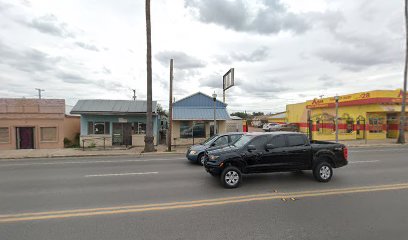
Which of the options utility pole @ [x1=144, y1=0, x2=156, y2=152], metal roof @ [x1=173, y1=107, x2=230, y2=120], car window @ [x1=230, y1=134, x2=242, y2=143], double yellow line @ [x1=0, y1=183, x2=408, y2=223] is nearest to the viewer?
double yellow line @ [x1=0, y1=183, x2=408, y2=223]

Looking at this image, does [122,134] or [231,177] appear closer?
[231,177]

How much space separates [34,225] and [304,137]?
7.58 metres

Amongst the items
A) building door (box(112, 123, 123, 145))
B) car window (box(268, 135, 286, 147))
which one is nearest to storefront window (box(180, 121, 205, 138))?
building door (box(112, 123, 123, 145))

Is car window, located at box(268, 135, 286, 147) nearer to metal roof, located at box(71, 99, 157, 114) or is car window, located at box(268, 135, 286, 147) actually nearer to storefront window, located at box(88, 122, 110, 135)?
metal roof, located at box(71, 99, 157, 114)

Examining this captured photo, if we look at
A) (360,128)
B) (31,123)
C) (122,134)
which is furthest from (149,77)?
(360,128)

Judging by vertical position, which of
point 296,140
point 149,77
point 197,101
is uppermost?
point 149,77

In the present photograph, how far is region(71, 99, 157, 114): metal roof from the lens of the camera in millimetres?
21078

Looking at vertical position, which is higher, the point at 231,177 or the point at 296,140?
the point at 296,140

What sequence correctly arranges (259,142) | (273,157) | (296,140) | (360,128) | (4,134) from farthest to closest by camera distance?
(360,128)
(4,134)
(296,140)
(259,142)
(273,157)

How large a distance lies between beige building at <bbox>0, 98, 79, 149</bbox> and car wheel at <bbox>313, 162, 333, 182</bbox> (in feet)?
66.3

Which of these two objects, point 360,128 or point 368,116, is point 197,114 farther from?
point 368,116

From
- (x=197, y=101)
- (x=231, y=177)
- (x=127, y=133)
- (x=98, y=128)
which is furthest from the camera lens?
(x=197, y=101)

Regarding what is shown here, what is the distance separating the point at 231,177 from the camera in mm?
6801

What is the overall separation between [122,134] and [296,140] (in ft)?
→ 57.9
